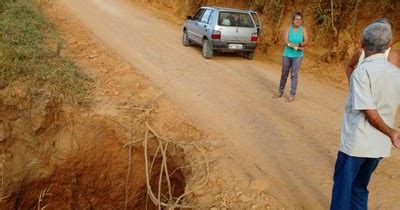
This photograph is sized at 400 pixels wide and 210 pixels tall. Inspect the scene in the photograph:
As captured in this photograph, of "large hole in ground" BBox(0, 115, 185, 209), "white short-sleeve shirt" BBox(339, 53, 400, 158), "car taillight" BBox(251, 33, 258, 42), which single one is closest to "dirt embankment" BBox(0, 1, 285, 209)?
"large hole in ground" BBox(0, 115, 185, 209)

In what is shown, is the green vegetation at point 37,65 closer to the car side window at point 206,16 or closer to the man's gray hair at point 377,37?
the car side window at point 206,16

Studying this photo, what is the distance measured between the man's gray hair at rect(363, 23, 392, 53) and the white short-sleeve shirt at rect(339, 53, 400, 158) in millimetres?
62

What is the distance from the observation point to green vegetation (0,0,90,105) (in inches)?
271

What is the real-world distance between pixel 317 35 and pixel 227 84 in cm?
427

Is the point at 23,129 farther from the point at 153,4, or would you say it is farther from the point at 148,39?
the point at 153,4

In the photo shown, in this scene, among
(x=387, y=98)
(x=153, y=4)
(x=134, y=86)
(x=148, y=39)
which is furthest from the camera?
(x=153, y=4)

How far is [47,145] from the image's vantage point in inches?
259

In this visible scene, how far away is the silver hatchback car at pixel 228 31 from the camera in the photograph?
11281 millimetres

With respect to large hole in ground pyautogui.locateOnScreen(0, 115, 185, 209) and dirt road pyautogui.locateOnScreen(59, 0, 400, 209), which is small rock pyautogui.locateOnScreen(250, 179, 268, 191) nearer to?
dirt road pyautogui.locateOnScreen(59, 0, 400, 209)

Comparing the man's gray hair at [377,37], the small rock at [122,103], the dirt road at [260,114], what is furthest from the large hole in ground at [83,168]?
the man's gray hair at [377,37]

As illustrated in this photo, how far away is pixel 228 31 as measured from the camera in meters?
11.3

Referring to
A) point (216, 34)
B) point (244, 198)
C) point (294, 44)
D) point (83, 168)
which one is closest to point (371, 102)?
point (244, 198)

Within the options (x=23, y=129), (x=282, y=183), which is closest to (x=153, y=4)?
(x=23, y=129)

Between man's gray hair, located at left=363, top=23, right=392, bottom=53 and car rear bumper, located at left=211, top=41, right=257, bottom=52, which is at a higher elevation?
man's gray hair, located at left=363, top=23, right=392, bottom=53
